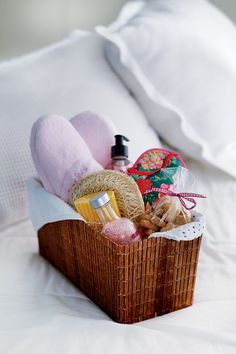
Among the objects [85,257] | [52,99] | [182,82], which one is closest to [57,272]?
[85,257]

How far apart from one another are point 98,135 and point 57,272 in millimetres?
278

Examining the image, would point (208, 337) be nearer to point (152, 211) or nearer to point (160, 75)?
point (152, 211)

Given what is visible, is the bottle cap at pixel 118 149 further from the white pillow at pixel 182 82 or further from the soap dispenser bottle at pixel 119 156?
the white pillow at pixel 182 82

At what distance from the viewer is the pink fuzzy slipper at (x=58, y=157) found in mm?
927

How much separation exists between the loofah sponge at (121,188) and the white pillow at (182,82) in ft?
1.65

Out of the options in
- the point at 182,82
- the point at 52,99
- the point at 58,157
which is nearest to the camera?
the point at 58,157

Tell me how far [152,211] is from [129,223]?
2.1 inches

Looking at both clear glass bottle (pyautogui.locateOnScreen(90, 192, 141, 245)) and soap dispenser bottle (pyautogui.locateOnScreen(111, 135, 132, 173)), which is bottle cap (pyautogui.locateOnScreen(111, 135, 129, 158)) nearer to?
soap dispenser bottle (pyautogui.locateOnScreen(111, 135, 132, 173))

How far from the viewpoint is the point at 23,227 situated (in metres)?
1.10

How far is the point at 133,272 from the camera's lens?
2.63 ft

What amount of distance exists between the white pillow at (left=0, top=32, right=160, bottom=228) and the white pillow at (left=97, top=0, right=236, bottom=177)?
5 cm

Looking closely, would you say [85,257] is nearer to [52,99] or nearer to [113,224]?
[113,224]

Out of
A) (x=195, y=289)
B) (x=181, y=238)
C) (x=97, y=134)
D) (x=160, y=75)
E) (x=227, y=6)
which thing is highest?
(x=227, y=6)

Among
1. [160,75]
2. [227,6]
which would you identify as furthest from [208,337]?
[227,6]
